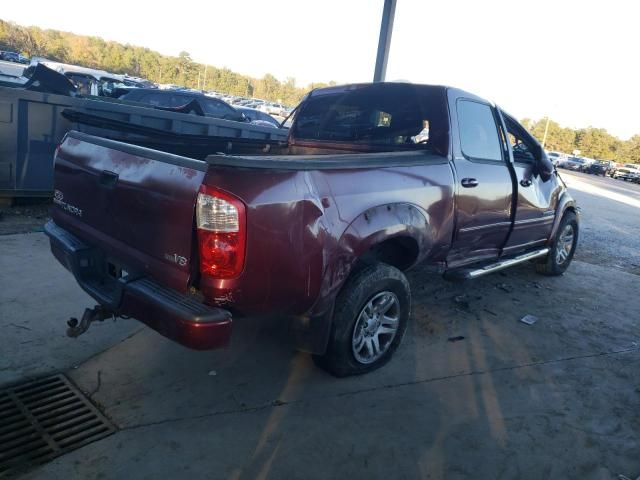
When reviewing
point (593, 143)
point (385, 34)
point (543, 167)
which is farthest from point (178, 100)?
point (593, 143)

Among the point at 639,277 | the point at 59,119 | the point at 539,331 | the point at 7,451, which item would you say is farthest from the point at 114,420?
the point at 639,277

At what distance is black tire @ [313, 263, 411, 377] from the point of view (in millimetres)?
3168

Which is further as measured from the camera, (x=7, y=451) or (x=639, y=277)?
(x=639, y=277)

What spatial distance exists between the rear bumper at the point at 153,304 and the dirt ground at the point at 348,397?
47 cm

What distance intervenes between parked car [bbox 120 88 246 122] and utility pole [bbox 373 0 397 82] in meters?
7.09

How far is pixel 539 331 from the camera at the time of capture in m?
4.61

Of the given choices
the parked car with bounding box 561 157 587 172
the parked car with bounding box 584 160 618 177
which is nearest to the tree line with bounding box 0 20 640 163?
the parked car with bounding box 561 157 587 172

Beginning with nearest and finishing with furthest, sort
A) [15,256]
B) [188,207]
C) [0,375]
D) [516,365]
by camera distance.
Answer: [188,207] → [0,375] → [516,365] → [15,256]

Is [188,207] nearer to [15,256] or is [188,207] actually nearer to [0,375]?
[0,375]

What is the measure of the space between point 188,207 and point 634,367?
375cm

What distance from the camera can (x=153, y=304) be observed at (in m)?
2.54

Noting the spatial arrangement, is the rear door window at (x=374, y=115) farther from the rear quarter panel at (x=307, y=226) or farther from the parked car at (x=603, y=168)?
the parked car at (x=603, y=168)

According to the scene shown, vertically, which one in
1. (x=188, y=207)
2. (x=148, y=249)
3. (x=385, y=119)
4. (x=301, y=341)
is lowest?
(x=301, y=341)

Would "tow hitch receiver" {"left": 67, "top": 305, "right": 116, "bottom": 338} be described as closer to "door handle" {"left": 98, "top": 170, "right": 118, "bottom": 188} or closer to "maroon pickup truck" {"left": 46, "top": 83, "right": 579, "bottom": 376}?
"maroon pickup truck" {"left": 46, "top": 83, "right": 579, "bottom": 376}
